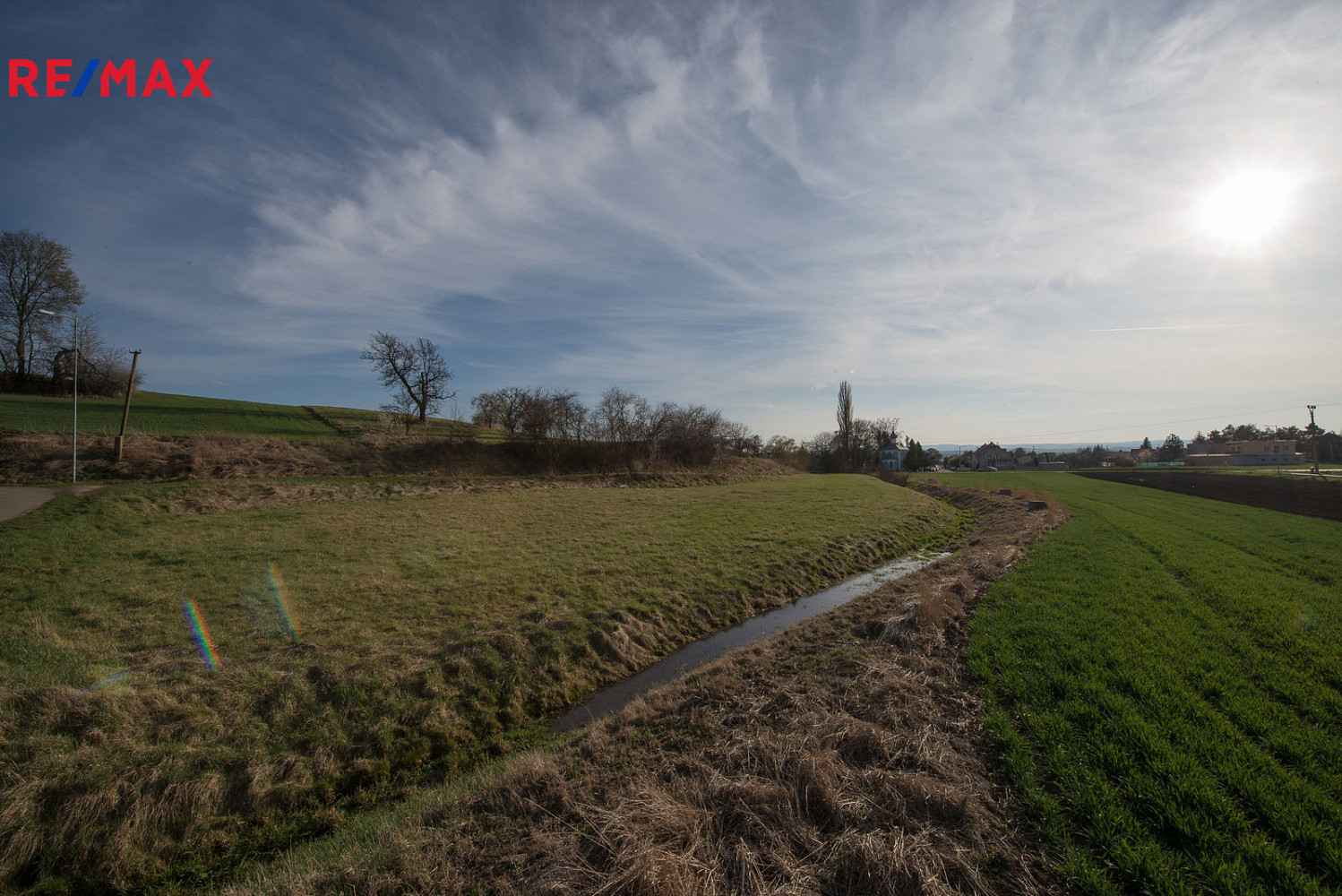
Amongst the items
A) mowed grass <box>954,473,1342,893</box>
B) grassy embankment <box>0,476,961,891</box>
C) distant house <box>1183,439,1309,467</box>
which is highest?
distant house <box>1183,439,1309,467</box>

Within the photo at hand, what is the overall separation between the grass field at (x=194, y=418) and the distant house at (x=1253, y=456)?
142 metres

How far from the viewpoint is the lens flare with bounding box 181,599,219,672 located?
23.6 ft

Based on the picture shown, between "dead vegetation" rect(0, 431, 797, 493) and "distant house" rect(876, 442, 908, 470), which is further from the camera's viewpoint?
"distant house" rect(876, 442, 908, 470)

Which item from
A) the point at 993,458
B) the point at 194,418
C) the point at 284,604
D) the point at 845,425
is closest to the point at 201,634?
the point at 284,604

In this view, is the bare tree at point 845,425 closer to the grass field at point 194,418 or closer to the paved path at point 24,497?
the grass field at point 194,418

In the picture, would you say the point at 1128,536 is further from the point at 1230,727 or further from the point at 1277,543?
the point at 1230,727

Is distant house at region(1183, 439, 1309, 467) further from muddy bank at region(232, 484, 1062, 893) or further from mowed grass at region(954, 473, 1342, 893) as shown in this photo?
muddy bank at region(232, 484, 1062, 893)

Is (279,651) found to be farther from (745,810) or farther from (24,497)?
(24,497)

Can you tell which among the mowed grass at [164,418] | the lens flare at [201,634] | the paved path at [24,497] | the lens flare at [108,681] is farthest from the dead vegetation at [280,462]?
the lens flare at [108,681]

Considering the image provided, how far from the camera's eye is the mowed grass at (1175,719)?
3621 millimetres

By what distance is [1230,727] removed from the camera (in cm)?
507

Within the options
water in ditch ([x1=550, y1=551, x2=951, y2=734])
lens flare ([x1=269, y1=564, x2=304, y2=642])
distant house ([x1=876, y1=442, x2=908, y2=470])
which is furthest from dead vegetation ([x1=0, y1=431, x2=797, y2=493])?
distant house ([x1=876, y1=442, x2=908, y2=470])

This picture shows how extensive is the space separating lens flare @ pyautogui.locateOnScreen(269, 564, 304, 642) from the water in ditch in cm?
520

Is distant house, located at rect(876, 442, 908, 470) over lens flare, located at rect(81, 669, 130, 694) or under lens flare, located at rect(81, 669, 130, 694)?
over
